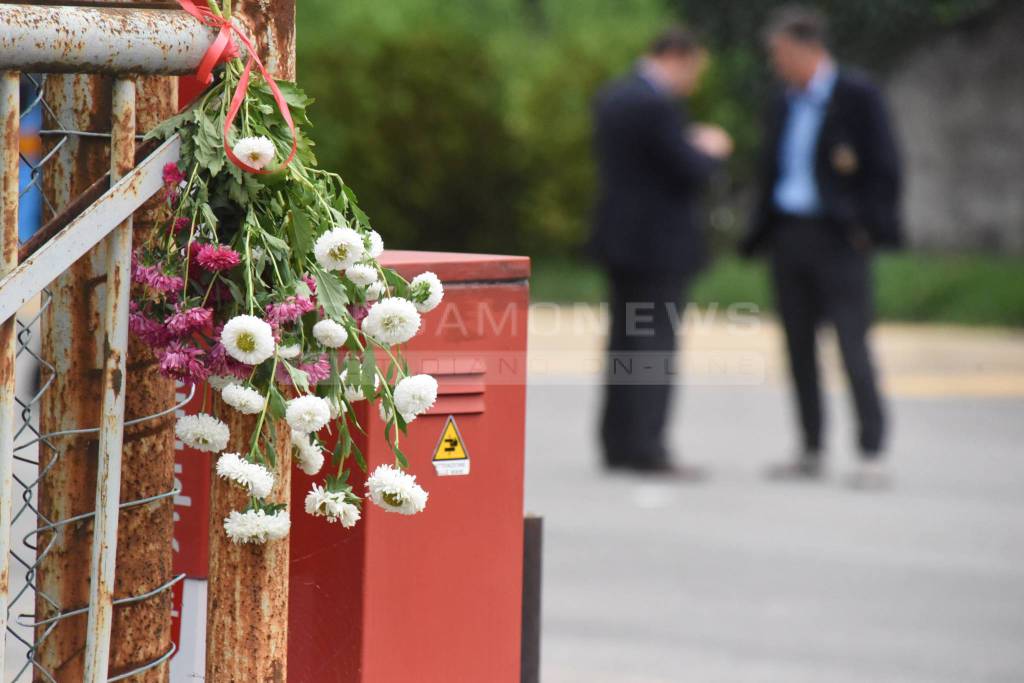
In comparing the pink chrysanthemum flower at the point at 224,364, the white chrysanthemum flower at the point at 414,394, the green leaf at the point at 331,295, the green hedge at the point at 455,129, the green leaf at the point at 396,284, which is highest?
the green hedge at the point at 455,129

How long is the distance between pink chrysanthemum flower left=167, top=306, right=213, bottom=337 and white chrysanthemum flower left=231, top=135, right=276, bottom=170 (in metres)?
0.22

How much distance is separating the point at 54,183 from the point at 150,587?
2.13 ft

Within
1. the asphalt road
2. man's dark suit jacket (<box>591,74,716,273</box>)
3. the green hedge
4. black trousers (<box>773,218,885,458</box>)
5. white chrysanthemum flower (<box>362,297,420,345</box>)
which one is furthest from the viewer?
the green hedge

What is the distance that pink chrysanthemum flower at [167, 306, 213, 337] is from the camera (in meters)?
2.44

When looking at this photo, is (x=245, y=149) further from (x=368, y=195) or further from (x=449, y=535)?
(x=368, y=195)

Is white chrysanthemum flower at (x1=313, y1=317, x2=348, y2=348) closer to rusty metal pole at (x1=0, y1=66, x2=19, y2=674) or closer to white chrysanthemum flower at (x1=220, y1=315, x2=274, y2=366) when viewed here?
white chrysanthemum flower at (x1=220, y1=315, x2=274, y2=366)

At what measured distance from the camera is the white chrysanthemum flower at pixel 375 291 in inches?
103

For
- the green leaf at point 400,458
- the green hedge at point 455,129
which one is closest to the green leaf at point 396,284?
the green leaf at point 400,458

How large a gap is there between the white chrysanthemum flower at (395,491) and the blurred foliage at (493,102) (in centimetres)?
1482

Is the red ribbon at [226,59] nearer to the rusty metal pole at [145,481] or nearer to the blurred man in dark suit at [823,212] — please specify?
the rusty metal pole at [145,481]

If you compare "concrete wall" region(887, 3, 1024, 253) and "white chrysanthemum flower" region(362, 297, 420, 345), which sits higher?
"concrete wall" region(887, 3, 1024, 253)

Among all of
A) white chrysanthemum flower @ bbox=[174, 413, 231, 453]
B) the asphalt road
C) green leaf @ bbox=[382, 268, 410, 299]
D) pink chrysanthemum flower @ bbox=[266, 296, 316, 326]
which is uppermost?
green leaf @ bbox=[382, 268, 410, 299]

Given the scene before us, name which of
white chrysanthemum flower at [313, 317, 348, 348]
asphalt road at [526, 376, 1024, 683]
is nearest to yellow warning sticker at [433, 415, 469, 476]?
white chrysanthemum flower at [313, 317, 348, 348]

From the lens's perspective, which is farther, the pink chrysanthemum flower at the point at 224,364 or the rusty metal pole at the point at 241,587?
the rusty metal pole at the point at 241,587
